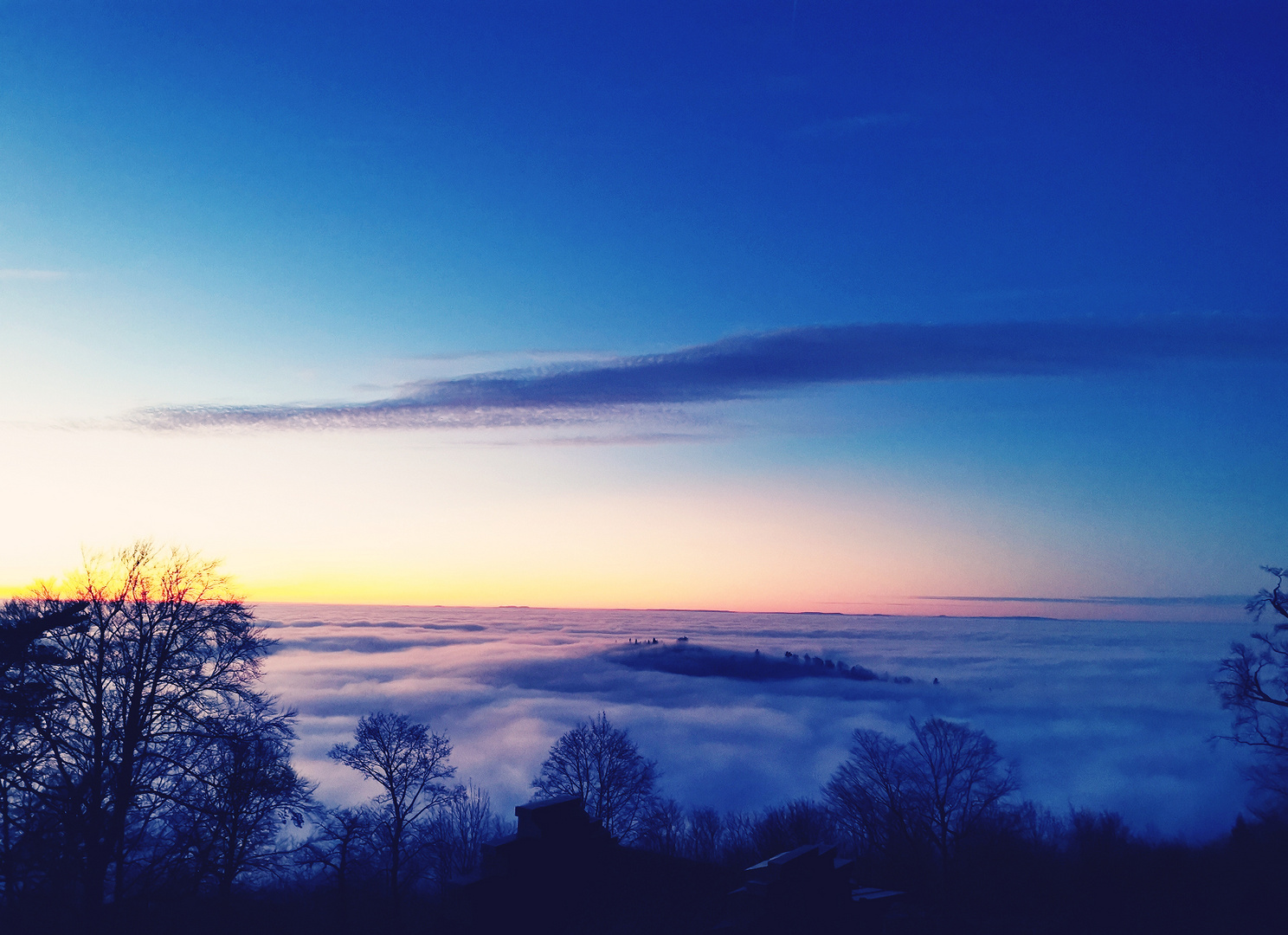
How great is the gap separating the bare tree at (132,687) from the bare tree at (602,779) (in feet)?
78.2

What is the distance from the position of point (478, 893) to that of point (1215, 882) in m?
27.5

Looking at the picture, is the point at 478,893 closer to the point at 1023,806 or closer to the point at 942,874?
the point at 942,874

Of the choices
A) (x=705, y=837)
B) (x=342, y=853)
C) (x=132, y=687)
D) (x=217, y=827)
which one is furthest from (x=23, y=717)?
(x=705, y=837)

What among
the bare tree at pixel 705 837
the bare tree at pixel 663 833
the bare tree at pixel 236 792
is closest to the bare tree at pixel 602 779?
the bare tree at pixel 663 833

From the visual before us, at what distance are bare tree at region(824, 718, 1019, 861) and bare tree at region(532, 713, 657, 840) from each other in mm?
12828

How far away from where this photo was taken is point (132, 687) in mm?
20156

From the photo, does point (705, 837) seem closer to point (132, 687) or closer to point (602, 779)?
point (602, 779)

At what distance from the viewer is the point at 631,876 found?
21641mm

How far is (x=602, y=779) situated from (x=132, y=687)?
27194 millimetres

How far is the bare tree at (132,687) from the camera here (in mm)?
18453

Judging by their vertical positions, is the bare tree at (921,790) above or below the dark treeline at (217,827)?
below

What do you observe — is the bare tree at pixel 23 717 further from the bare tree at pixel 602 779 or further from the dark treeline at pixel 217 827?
the bare tree at pixel 602 779

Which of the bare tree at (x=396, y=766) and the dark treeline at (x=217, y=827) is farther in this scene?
the bare tree at (x=396, y=766)

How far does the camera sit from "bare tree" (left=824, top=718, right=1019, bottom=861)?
39219 millimetres
